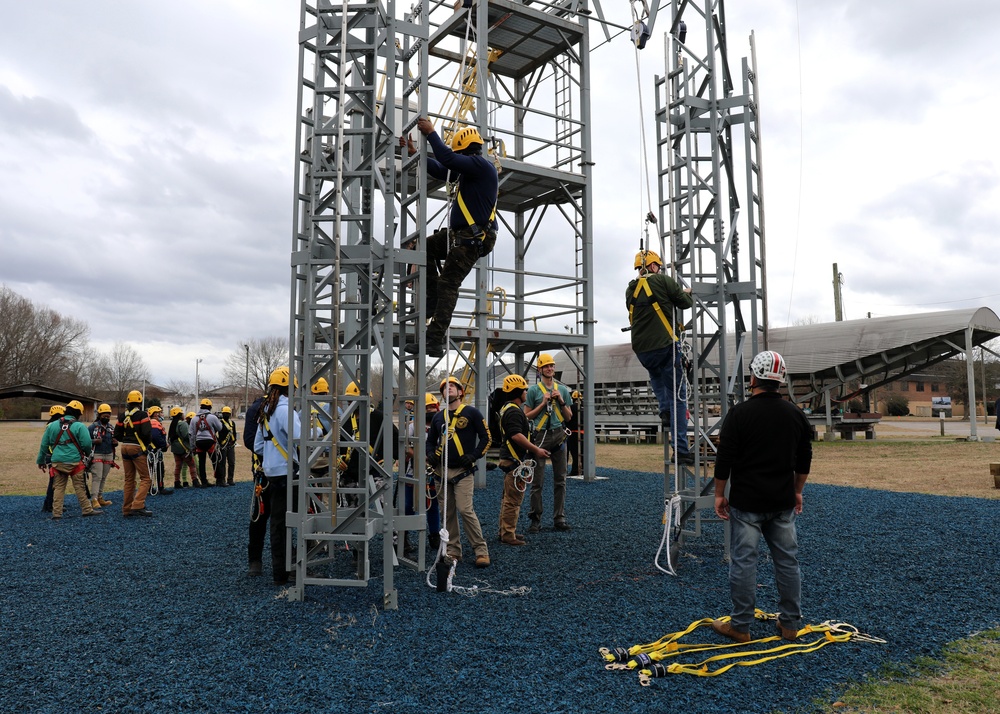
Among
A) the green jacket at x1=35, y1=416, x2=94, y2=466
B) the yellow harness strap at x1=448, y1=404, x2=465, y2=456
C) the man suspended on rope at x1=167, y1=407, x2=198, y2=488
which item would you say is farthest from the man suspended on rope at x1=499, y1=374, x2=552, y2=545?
the man suspended on rope at x1=167, y1=407, x2=198, y2=488

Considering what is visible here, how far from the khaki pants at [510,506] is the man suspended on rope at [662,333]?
223 cm

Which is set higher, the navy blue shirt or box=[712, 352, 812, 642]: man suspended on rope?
the navy blue shirt

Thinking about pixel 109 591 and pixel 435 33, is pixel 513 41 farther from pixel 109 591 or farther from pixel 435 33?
pixel 109 591

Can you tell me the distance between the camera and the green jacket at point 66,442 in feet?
38.6

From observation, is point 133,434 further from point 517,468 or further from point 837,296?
point 837,296

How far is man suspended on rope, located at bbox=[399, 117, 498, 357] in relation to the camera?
23.0ft

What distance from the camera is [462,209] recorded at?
7.11m

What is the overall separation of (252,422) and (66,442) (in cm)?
647

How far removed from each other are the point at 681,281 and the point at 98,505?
12.2 m

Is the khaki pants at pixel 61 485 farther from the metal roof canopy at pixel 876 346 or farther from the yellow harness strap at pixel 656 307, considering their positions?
the metal roof canopy at pixel 876 346

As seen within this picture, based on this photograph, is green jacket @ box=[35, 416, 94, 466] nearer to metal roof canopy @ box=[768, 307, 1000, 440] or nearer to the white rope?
the white rope

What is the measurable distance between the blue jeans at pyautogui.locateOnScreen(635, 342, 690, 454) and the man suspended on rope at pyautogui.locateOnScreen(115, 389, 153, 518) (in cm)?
955

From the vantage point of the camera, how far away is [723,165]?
873 centimetres

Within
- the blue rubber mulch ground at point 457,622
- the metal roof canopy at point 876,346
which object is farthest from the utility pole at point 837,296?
the blue rubber mulch ground at point 457,622
